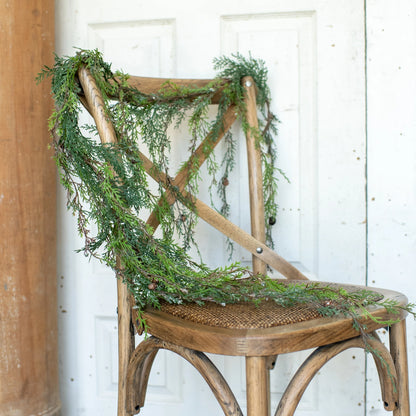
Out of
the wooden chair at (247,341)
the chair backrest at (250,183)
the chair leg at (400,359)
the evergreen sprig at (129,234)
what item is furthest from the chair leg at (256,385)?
the chair backrest at (250,183)

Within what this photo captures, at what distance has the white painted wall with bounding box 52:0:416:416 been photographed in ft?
3.69

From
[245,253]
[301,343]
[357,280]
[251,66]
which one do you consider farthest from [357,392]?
[251,66]

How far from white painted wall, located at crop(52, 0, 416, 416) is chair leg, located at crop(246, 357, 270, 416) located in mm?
590

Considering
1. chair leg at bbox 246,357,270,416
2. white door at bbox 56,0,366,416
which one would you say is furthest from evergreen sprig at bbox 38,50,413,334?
white door at bbox 56,0,366,416

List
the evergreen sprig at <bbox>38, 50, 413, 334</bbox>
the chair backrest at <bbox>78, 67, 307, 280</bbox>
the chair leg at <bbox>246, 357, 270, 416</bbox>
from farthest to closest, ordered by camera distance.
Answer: the chair backrest at <bbox>78, 67, 307, 280</bbox>
the evergreen sprig at <bbox>38, 50, 413, 334</bbox>
the chair leg at <bbox>246, 357, 270, 416</bbox>

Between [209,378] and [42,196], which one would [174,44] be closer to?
[42,196]

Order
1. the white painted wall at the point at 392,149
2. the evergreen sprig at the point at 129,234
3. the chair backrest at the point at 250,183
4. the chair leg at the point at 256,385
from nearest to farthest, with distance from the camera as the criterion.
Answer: the chair leg at the point at 256,385
the evergreen sprig at the point at 129,234
the chair backrest at the point at 250,183
the white painted wall at the point at 392,149

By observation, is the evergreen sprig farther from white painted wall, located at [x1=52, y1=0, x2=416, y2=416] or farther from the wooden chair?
white painted wall, located at [x1=52, y1=0, x2=416, y2=416]

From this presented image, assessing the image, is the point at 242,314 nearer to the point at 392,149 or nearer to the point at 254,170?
the point at 254,170

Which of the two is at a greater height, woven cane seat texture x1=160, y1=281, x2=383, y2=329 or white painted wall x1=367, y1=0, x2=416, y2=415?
white painted wall x1=367, y1=0, x2=416, y2=415

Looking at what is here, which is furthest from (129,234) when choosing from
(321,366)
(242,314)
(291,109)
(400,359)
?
(291,109)

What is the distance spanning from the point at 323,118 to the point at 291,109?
3.0 inches

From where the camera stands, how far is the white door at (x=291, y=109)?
1137 mm

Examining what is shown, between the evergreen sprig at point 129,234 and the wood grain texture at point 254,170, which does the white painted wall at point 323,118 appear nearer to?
the wood grain texture at point 254,170
